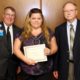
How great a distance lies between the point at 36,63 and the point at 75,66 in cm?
47

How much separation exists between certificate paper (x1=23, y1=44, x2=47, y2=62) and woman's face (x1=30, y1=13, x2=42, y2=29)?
0.23 meters

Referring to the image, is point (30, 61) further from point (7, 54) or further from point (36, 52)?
point (7, 54)

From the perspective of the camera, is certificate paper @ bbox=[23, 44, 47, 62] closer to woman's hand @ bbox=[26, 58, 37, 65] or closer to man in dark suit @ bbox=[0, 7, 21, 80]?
woman's hand @ bbox=[26, 58, 37, 65]

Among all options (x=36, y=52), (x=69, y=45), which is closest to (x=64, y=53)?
(x=69, y=45)

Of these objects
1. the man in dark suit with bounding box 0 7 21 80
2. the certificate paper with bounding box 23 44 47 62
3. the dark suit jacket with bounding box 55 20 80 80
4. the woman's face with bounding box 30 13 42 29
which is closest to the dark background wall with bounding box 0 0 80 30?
the man in dark suit with bounding box 0 7 21 80

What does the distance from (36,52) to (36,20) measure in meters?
0.35

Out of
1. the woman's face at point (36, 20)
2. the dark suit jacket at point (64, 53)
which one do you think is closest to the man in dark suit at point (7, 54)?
the woman's face at point (36, 20)

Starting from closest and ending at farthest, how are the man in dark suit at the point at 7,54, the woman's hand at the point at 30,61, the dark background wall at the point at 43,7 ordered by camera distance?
the woman's hand at the point at 30,61 < the man in dark suit at the point at 7,54 < the dark background wall at the point at 43,7

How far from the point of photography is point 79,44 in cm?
226

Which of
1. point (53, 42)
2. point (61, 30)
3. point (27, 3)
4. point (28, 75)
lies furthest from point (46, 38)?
point (27, 3)

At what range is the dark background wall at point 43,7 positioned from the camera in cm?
288

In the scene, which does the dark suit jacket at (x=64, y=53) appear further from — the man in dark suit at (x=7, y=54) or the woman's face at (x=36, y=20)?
the man in dark suit at (x=7, y=54)

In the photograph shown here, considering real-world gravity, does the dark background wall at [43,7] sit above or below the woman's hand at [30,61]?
Answer: above

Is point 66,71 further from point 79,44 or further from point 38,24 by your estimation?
point 38,24
